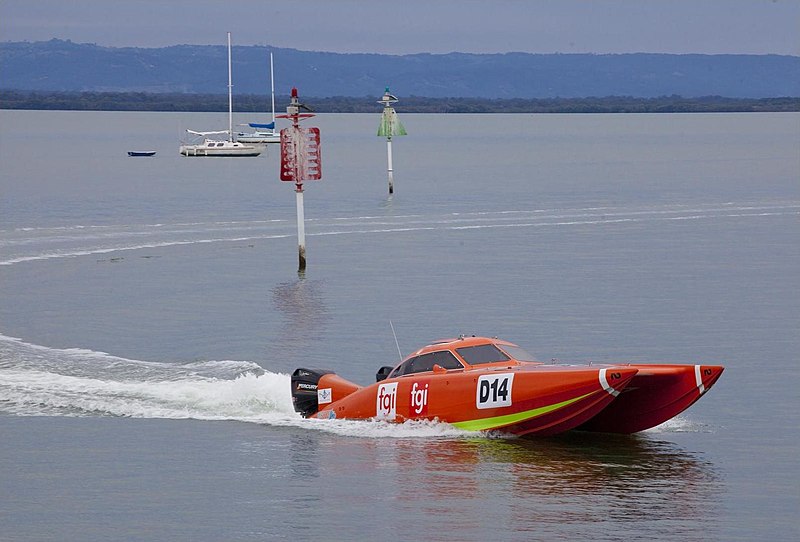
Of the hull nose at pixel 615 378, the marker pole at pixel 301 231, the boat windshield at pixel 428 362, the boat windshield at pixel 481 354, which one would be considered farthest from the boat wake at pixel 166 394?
the marker pole at pixel 301 231

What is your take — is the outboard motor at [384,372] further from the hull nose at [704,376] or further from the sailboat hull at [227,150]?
the sailboat hull at [227,150]

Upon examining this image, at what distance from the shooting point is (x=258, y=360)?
39.0m

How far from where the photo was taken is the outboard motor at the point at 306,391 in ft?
105

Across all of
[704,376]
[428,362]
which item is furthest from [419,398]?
[704,376]

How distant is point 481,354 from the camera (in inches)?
1189

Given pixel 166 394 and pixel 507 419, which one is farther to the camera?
pixel 166 394

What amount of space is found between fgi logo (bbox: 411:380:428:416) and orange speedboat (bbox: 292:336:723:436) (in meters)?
0.02

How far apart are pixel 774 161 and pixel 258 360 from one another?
127 meters

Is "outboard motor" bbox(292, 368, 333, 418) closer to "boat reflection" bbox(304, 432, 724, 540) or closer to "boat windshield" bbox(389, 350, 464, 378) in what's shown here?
"boat reflection" bbox(304, 432, 724, 540)

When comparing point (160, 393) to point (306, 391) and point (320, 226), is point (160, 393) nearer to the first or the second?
point (306, 391)

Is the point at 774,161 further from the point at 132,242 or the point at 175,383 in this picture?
the point at 175,383

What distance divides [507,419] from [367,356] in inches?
416

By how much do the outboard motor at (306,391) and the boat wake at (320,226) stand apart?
30.2 metres

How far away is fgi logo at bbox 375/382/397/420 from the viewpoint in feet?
99.9
